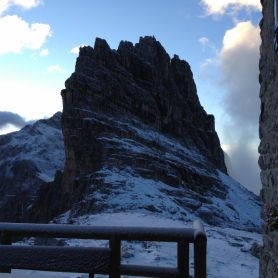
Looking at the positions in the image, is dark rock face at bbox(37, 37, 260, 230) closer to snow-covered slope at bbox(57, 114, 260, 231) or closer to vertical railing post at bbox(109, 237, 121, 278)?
snow-covered slope at bbox(57, 114, 260, 231)

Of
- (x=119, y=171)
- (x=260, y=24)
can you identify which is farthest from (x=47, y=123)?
(x=260, y=24)

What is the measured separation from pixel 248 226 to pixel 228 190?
641 inches

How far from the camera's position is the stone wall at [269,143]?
6531mm

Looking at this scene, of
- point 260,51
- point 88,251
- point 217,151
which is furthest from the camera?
point 217,151

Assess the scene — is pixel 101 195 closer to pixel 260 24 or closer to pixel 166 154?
pixel 166 154

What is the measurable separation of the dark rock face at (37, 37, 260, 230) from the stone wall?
1257 inches

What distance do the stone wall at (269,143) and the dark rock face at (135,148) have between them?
1257 inches

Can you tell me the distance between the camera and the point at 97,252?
4.91 metres

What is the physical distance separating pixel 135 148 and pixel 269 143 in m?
52.4

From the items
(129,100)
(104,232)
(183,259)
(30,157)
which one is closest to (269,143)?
(183,259)

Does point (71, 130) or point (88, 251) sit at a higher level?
point (71, 130)

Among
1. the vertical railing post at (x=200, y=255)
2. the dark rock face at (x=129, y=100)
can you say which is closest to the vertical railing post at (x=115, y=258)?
the vertical railing post at (x=200, y=255)

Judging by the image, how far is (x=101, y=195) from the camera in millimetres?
43906

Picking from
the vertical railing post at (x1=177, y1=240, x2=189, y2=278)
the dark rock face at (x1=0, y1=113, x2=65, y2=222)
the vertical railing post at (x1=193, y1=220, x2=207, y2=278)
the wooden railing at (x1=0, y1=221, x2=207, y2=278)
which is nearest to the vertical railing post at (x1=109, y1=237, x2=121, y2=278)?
the wooden railing at (x1=0, y1=221, x2=207, y2=278)
